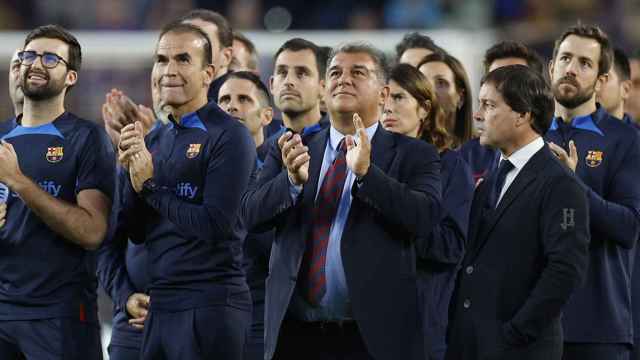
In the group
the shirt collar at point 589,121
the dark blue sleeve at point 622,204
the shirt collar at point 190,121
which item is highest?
the shirt collar at point 190,121

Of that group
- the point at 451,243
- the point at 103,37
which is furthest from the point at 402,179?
the point at 103,37

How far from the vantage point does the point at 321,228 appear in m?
5.26

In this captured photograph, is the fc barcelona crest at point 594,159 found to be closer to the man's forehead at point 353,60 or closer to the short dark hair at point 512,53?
the short dark hair at point 512,53

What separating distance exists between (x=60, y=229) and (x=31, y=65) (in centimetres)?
73

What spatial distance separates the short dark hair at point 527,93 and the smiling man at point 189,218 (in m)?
1.11

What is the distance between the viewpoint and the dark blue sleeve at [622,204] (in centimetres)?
589

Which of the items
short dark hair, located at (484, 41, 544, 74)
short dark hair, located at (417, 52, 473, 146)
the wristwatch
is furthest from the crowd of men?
short dark hair, located at (484, 41, 544, 74)

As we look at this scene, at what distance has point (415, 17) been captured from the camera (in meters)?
15.2

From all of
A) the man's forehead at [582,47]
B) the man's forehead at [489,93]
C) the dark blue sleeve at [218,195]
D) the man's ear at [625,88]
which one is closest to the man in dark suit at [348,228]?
the dark blue sleeve at [218,195]

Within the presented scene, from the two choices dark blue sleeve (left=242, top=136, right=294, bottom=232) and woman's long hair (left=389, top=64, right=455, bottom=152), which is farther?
woman's long hair (left=389, top=64, right=455, bottom=152)

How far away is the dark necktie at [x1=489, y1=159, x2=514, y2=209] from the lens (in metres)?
5.35

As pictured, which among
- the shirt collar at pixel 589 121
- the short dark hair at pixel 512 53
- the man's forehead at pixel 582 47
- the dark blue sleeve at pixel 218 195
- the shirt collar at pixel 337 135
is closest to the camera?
the shirt collar at pixel 337 135

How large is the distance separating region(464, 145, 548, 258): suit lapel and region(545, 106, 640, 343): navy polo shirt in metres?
0.70

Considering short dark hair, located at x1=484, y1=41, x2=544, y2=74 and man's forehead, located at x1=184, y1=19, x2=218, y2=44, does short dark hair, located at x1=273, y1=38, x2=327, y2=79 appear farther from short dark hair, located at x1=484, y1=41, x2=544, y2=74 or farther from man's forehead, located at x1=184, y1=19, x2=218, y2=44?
short dark hair, located at x1=484, y1=41, x2=544, y2=74
